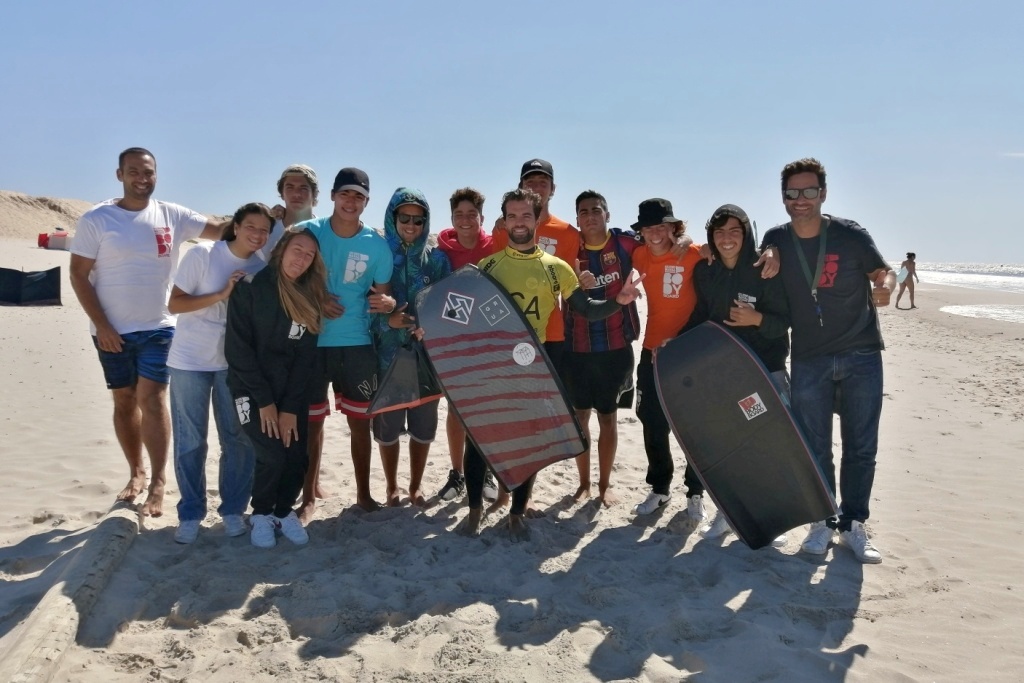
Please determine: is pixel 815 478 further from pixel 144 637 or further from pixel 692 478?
pixel 144 637

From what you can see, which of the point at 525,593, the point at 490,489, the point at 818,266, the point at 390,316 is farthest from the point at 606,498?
the point at 818,266

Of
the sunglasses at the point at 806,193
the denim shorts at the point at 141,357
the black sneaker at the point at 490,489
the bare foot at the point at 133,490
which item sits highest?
the sunglasses at the point at 806,193

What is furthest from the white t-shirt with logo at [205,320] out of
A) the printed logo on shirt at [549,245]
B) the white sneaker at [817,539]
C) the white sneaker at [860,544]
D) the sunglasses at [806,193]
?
the white sneaker at [860,544]

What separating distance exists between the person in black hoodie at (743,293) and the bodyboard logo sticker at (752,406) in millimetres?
134

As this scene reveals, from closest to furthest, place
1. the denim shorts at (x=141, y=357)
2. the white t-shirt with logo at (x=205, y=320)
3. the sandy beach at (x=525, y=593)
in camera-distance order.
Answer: the sandy beach at (x=525, y=593), the white t-shirt with logo at (x=205, y=320), the denim shorts at (x=141, y=357)

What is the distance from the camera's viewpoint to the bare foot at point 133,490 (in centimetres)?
433

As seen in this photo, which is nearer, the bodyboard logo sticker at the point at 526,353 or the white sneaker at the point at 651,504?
the bodyboard logo sticker at the point at 526,353

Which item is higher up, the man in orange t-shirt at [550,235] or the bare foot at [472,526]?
the man in orange t-shirt at [550,235]

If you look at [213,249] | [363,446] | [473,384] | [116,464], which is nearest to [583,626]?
[473,384]

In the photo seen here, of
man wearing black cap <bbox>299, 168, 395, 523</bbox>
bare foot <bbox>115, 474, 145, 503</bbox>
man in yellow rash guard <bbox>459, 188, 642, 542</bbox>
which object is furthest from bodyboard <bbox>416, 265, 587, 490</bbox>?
bare foot <bbox>115, 474, 145, 503</bbox>

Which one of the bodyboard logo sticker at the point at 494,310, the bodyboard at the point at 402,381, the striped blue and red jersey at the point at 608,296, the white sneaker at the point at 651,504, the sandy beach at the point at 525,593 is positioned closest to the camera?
the sandy beach at the point at 525,593

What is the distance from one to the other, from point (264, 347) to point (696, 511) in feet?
8.65

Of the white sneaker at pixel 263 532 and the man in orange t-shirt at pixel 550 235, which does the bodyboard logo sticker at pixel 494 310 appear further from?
the white sneaker at pixel 263 532

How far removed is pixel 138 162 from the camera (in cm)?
417
